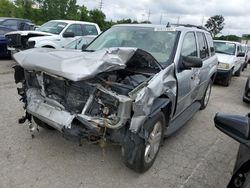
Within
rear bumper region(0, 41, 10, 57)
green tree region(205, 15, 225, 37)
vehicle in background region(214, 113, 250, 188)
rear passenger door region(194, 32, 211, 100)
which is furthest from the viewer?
green tree region(205, 15, 225, 37)

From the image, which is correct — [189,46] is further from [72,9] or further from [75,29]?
[72,9]

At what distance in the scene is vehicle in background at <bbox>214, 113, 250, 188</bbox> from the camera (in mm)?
2213

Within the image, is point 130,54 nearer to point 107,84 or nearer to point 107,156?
point 107,84

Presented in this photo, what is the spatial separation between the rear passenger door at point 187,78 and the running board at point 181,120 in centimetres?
13

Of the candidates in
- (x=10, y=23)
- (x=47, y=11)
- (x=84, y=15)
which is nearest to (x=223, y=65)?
(x=10, y=23)

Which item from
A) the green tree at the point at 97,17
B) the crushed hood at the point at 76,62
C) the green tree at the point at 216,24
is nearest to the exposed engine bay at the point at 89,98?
the crushed hood at the point at 76,62

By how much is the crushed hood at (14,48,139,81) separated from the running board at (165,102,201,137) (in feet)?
4.39

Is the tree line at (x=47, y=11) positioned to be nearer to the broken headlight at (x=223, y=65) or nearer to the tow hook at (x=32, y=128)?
the broken headlight at (x=223, y=65)

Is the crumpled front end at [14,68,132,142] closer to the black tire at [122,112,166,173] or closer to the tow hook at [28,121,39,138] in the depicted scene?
Answer: the black tire at [122,112,166,173]

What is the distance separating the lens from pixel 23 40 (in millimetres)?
9922

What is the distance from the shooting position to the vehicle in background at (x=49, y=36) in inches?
378

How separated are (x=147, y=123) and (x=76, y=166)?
1.16 metres

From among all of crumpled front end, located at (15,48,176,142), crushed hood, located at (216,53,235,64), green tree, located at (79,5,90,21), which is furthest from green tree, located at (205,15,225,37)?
crumpled front end, located at (15,48,176,142)

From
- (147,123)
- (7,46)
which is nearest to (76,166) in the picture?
(147,123)
